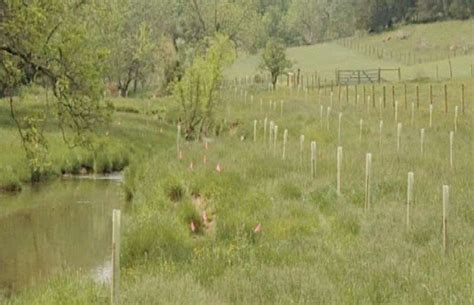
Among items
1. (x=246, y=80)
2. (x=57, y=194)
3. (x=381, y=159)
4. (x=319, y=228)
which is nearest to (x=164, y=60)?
(x=246, y=80)

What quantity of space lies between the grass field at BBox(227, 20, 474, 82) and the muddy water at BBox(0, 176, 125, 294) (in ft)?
171

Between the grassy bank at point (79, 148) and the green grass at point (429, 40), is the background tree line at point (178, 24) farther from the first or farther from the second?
the green grass at point (429, 40)

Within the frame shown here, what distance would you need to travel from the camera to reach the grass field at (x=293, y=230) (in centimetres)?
1074

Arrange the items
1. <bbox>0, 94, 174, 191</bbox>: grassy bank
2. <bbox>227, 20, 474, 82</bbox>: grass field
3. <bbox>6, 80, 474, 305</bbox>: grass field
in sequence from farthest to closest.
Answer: <bbox>227, 20, 474, 82</bbox>: grass field
<bbox>0, 94, 174, 191</bbox>: grassy bank
<bbox>6, 80, 474, 305</bbox>: grass field

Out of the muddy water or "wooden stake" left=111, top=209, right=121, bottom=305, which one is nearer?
"wooden stake" left=111, top=209, right=121, bottom=305

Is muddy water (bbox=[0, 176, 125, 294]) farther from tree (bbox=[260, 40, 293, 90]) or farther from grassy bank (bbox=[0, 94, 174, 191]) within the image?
tree (bbox=[260, 40, 293, 90])

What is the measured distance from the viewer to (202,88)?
123 feet

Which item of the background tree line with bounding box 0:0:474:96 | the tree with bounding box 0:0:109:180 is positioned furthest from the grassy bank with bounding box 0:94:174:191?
the tree with bounding box 0:0:109:180

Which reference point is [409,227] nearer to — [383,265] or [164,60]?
[383,265]

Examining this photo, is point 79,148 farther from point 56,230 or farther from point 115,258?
point 115,258

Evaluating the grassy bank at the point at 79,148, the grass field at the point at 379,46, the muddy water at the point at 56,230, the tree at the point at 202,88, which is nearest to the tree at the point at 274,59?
the grass field at the point at 379,46

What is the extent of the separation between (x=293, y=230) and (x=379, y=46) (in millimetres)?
95195

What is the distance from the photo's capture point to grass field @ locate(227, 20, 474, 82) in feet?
297

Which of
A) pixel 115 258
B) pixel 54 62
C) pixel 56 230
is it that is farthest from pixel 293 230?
pixel 56 230
